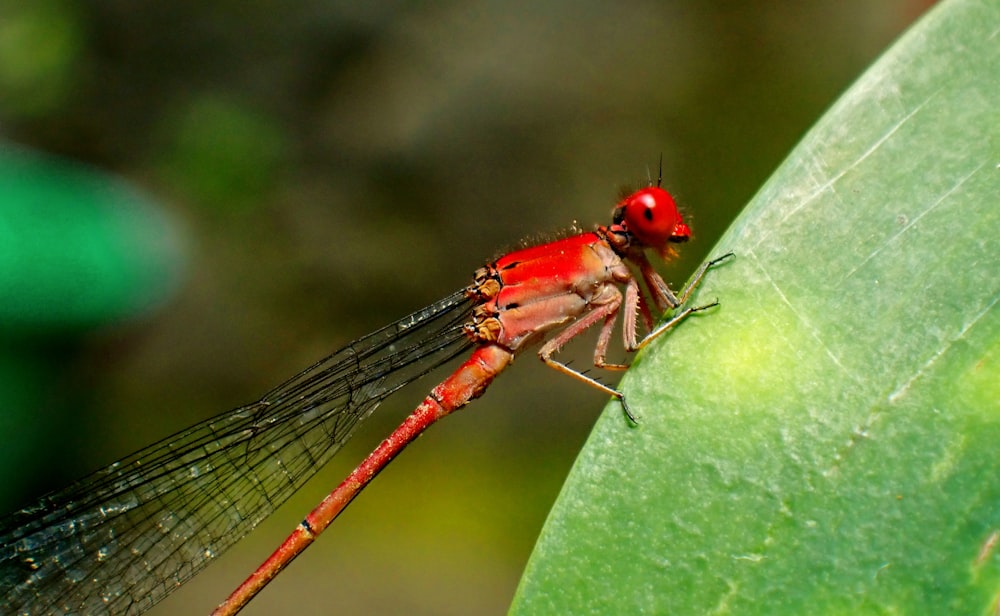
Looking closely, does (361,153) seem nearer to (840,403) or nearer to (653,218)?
(653,218)

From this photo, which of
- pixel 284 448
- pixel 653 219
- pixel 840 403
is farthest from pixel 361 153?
pixel 840 403

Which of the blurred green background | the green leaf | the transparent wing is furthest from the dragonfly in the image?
the blurred green background

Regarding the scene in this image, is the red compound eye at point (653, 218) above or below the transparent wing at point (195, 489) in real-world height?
below

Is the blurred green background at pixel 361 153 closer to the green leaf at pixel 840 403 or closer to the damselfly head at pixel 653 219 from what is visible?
the damselfly head at pixel 653 219

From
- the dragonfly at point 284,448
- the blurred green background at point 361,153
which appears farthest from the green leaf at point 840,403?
the blurred green background at point 361,153

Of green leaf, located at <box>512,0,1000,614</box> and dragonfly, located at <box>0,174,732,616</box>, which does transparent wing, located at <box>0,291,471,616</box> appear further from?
green leaf, located at <box>512,0,1000,614</box>

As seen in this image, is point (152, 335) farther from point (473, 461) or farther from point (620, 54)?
point (620, 54)
